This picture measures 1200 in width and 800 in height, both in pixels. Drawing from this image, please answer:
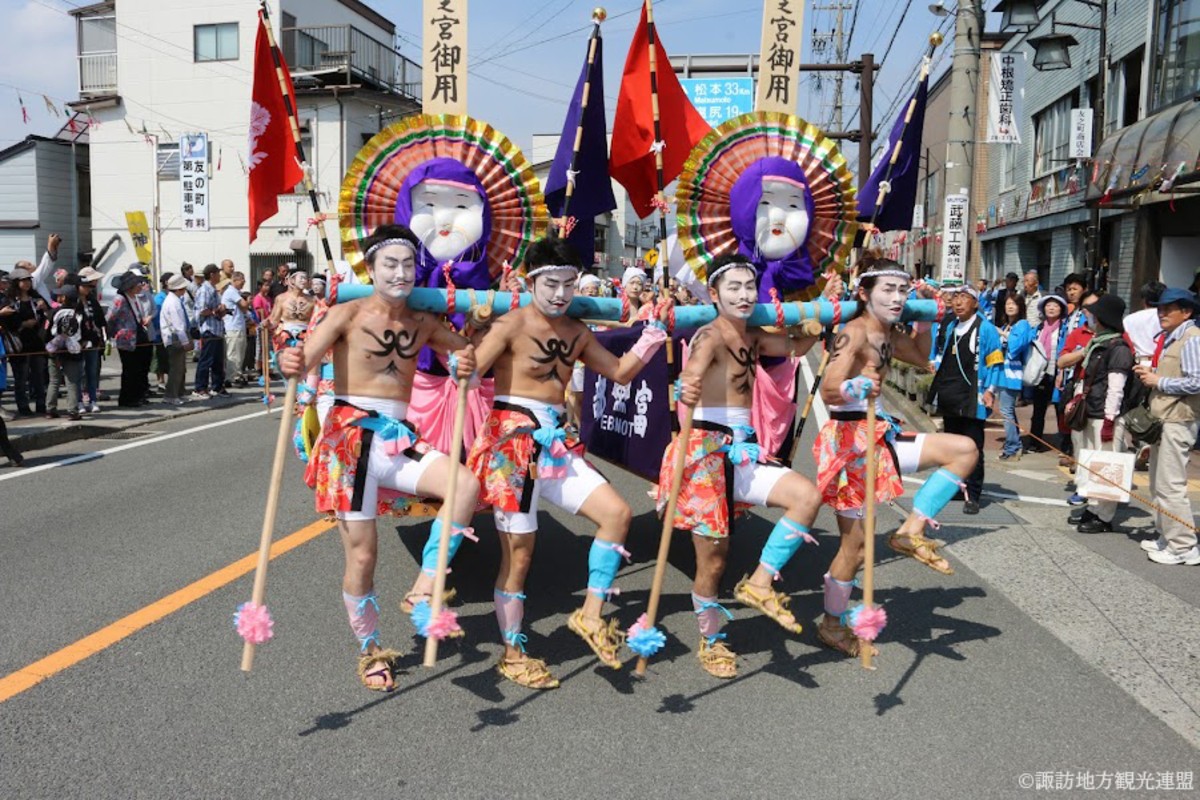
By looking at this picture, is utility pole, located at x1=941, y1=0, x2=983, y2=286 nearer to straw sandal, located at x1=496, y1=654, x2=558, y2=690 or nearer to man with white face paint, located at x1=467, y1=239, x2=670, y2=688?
man with white face paint, located at x1=467, y1=239, x2=670, y2=688

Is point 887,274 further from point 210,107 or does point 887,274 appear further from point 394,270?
point 210,107

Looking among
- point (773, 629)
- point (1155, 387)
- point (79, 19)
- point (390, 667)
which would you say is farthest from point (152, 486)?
point (79, 19)

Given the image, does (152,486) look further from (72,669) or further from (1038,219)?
(1038,219)

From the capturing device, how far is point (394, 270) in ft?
13.3

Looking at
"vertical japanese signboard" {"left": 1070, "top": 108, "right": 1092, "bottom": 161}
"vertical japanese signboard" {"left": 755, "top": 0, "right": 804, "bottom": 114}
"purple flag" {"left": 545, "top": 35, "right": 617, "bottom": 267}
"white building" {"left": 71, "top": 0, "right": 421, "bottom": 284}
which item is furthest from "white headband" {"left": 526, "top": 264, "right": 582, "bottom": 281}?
"white building" {"left": 71, "top": 0, "right": 421, "bottom": 284}

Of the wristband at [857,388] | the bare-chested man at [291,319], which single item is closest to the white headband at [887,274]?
the wristband at [857,388]

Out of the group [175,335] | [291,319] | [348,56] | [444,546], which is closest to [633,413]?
[291,319]

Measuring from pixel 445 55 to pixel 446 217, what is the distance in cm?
147

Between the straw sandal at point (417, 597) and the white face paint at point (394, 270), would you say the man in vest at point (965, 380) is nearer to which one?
the straw sandal at point (417, 597)

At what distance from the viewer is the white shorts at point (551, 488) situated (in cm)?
416

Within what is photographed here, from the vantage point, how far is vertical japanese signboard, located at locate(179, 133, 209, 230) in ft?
69.2

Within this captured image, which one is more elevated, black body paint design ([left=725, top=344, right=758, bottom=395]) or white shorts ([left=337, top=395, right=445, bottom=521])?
black body paint design ([left=725, top=344, right=758, bottom=395])

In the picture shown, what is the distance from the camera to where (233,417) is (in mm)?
12125

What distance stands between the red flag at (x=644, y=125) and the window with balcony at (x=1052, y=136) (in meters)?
15.3
